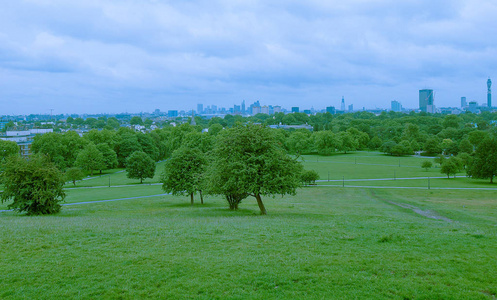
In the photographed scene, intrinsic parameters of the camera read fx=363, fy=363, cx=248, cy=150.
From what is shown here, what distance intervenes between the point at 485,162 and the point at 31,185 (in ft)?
202

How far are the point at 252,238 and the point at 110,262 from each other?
17.2 ft

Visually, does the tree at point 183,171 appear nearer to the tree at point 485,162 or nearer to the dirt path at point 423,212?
the dirt path at point 423,212

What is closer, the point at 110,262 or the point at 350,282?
the point at 350,282

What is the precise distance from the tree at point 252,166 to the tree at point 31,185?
10.6m

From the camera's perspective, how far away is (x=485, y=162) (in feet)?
188

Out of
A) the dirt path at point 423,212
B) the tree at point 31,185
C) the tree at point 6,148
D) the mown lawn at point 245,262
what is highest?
the tree at point 6,148

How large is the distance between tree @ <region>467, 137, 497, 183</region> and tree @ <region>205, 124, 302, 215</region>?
4701 centimetres

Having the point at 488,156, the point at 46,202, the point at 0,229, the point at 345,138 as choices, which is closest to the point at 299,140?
the point at 345,138

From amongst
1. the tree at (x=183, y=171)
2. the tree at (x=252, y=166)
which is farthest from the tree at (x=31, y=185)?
the tree at (x=252, y=166)

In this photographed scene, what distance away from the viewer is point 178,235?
1449cm

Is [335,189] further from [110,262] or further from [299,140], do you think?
[299,140]

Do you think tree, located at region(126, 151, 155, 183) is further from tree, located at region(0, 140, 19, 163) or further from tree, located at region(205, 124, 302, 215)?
tree, located at region(205, 124, 302, 215)

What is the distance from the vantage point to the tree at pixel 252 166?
22328 millimetres

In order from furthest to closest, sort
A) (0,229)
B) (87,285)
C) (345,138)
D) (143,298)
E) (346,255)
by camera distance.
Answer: (345,138) → (0,229) → (346,255) → (87,285) → (143,298)
